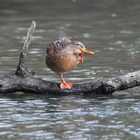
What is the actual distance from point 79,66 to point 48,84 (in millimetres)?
3134

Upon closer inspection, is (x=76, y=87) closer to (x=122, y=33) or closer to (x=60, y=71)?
(x=60, y=71)

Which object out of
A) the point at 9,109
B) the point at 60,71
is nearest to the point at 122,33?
the point at 60,71

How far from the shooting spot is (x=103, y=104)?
10.4m

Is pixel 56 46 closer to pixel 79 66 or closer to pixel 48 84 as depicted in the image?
pixel 48 84

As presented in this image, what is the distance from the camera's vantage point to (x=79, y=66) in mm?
13852

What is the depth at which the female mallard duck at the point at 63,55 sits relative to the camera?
10867 mm

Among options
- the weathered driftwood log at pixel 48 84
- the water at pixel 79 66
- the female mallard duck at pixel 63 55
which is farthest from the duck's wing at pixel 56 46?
the water at pixel 79 66

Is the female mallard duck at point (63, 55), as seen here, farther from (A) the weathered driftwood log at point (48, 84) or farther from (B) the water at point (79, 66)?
(B) the water at point (79, 66)

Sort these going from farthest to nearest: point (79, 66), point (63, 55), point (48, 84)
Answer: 1. point (79, 66)
2. point (63, 55)
3. point (48, 84)

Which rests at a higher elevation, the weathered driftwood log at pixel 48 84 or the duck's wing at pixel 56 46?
the duck's wing at pixel 56 46

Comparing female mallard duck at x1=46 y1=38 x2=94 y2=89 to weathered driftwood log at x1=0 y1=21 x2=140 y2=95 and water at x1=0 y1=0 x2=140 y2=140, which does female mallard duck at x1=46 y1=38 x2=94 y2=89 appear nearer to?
weathered driftwood log at x1=0 y1=21 x2=140 y2=95

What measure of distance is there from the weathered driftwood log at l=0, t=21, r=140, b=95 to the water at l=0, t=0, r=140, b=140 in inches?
5.7

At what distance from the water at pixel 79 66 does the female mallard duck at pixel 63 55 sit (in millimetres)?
495

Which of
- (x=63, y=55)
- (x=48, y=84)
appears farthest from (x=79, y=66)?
(x=48, y=84)
